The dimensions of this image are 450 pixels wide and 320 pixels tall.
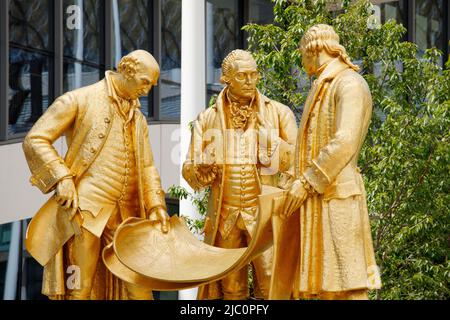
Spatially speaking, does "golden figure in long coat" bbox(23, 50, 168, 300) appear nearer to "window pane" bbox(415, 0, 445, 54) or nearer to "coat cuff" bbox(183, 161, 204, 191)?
"coat cuff" bbox(183, 161, 204, 191)

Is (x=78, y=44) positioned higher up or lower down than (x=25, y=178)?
higher up

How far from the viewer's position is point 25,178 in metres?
20.0

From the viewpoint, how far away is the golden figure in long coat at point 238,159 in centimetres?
1213

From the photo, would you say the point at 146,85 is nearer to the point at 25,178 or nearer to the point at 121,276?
the point at 121,276

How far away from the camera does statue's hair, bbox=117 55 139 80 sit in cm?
1191

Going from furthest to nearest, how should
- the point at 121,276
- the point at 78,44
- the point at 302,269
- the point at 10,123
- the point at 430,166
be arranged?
the point at 78,44 < the point at 10,123 < the point at 430,166 < the point at 121,276 < the point at 302,269

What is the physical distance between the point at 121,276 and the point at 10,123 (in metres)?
8.45

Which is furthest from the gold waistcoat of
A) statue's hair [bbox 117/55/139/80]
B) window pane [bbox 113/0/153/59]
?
window pane [bbox 113/0/153/59]

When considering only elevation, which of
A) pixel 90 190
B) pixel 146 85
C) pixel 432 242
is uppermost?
pixel 146 85

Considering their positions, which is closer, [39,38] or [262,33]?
[262,33]

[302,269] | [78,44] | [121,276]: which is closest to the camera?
[302,269]

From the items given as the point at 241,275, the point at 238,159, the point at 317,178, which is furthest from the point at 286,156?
the point at 317,178

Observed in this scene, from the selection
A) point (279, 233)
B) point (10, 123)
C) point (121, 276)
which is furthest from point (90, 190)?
point (10, 123)

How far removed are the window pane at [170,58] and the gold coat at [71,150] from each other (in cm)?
1101
